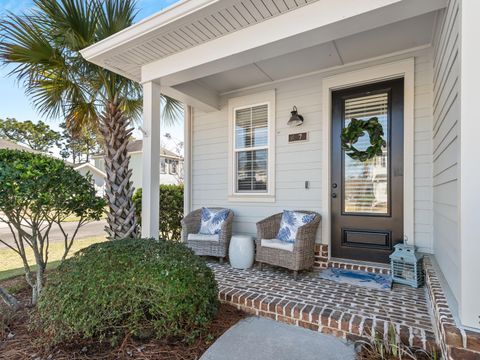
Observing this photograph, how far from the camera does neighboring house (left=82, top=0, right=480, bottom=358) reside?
1712mm

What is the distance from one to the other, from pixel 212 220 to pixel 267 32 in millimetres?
2792

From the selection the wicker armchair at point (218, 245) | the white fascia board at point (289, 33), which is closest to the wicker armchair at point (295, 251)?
the wicker armchair at point (218, 245)

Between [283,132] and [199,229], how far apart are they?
212 centimetres

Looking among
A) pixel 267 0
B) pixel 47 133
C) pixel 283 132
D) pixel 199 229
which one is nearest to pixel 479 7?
pixel 267 0

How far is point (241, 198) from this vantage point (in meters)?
4.44

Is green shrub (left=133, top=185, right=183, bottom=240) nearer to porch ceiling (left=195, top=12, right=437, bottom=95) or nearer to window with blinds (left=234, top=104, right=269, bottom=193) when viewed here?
window with blinds (left=234, top=104, right=269, bottom=193)

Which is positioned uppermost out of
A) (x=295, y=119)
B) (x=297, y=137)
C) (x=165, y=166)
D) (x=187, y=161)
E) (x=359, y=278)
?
(x=165, y=166)

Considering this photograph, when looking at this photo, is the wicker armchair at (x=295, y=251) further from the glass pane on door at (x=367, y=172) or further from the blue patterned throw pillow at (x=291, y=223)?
the glass pane on door at (x=367, y=172)

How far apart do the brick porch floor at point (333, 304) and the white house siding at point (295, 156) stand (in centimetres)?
86

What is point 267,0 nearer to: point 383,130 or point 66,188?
point 383,130

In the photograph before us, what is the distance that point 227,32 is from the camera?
278cm

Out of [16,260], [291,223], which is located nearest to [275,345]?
[291,223]

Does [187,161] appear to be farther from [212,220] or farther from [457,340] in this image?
[457,340]

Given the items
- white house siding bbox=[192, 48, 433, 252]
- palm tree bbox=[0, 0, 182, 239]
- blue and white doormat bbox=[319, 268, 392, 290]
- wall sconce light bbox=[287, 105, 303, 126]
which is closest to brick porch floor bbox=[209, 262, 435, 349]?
blue and white doormat bbox=[319, 268, 392, 290]
